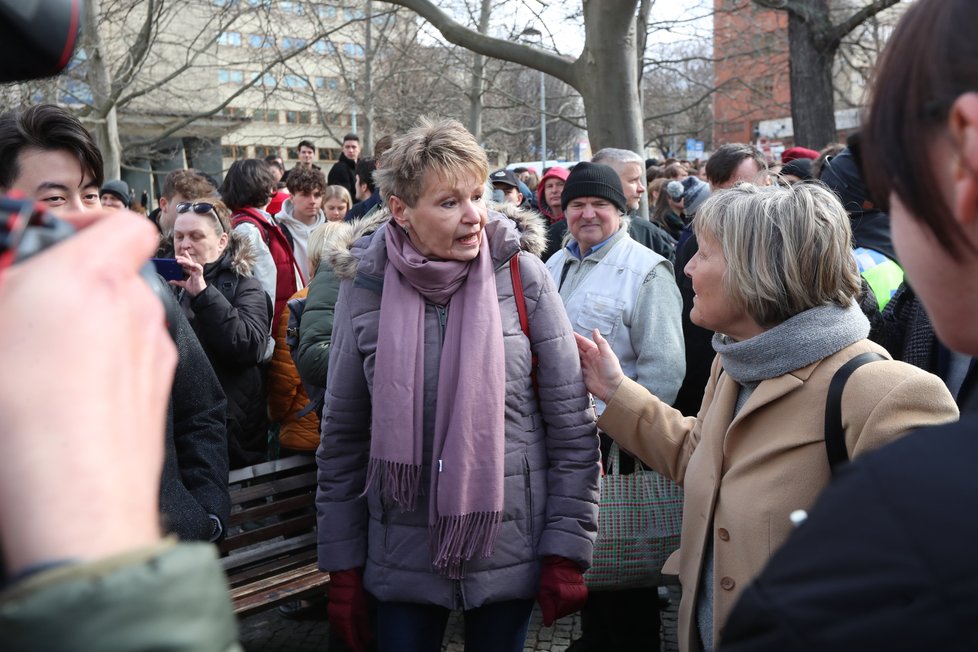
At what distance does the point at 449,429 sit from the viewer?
258 cm

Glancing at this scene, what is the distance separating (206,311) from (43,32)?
2720 millimetres

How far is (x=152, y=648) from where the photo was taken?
67 centimetres

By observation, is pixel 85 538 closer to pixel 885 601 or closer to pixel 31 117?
pixel 885 601

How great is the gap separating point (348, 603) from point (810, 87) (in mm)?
13162

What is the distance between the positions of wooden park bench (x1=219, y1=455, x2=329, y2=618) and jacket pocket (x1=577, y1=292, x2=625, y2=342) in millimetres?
1401

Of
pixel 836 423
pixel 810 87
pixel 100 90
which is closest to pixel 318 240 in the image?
pixel 836 423

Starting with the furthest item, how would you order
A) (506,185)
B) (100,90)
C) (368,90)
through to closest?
(368,90)
(100,90)
(506,185)

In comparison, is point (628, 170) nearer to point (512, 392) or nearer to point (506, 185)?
point (506, 185)

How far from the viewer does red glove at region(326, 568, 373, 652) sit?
8.87ft

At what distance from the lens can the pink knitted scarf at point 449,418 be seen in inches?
100

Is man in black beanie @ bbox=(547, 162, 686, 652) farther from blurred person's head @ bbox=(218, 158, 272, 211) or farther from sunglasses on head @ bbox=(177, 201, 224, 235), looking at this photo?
blurred person's head @ bbox=(218, 158, 272, 211)

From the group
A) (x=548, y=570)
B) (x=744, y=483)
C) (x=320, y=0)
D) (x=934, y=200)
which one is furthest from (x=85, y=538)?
(x=320, y=0)

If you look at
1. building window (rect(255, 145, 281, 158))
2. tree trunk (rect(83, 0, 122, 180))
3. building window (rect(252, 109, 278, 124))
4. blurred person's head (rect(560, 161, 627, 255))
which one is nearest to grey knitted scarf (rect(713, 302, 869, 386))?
blurred person's head (rect(560, 161, 627, 255))

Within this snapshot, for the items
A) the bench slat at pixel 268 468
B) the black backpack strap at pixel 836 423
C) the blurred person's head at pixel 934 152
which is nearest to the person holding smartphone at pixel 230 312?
the bench slat at pixel 268 468
